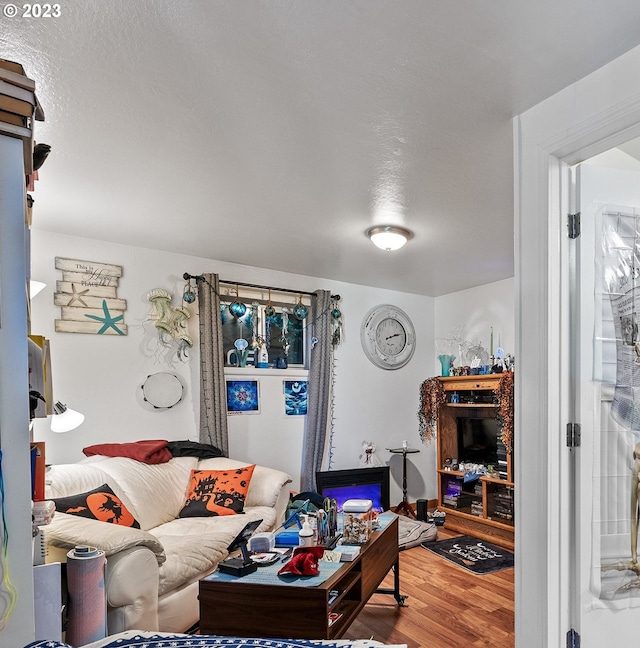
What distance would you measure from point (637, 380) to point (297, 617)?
5.48 feet

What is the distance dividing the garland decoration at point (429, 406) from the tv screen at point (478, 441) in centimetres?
29


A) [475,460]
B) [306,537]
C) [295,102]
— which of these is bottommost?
[475,460]

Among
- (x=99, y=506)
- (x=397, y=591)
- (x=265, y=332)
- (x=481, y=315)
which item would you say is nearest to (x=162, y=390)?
(x=265, y=332)

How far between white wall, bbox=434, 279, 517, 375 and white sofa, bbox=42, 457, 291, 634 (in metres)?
2.73

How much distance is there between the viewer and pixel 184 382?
169 inches

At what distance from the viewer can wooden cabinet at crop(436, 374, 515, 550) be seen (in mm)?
4727

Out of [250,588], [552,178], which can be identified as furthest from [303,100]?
[250,588]

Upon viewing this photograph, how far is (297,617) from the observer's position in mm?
2209

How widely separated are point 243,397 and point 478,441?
8.03ft

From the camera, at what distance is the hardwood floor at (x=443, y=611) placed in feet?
9.43

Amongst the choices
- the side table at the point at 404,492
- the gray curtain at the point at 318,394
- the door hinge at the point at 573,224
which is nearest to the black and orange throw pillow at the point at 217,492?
the gray curtain at the point at 318,394

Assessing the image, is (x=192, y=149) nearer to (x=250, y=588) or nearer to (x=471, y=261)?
(x=250, y=588)

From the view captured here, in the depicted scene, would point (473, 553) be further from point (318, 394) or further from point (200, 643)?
point (200, 643)

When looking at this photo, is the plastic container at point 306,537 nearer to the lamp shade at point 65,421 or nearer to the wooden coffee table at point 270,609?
the wooden coffee table at point 270,609
